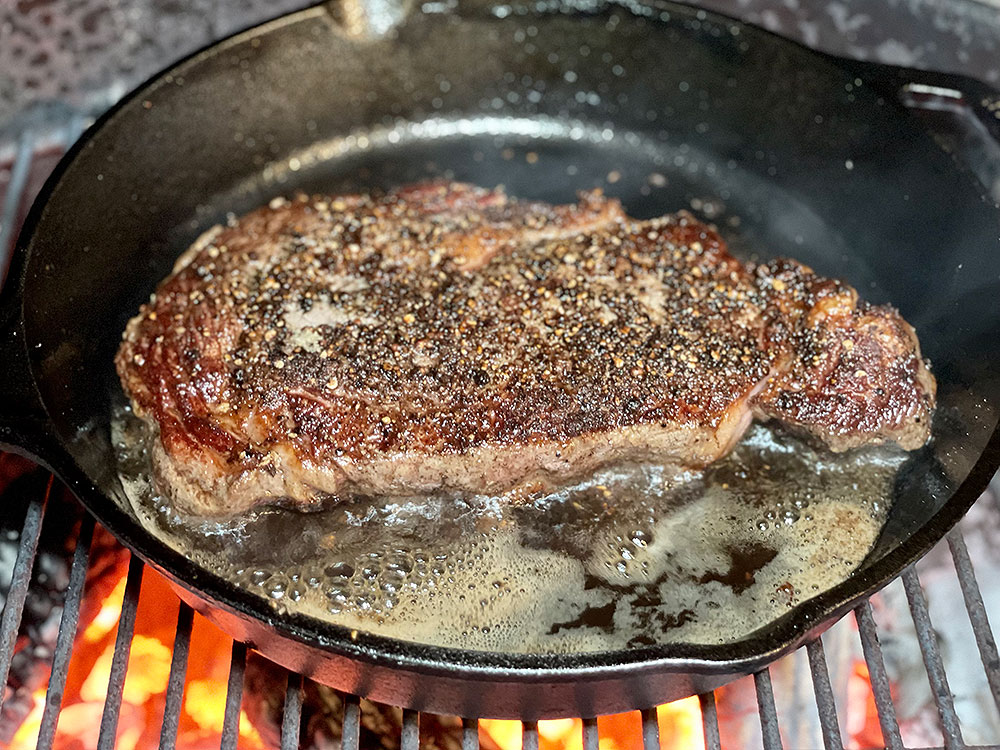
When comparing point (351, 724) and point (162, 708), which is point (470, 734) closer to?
point (351, 724)

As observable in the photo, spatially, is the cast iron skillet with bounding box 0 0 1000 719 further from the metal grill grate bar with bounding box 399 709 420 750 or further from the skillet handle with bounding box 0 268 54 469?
the metal grill grate bar with bounding box 399 709 420 750

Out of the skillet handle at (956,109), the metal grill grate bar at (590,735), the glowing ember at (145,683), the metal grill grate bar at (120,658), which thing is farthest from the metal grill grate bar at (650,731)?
the skillet handle at (956,109)

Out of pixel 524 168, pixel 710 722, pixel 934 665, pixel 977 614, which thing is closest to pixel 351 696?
pixel 710 722

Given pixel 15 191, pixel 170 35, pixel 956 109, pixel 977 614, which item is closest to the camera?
pixel 977 614

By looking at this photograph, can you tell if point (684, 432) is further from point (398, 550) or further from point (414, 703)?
point (414, 703)

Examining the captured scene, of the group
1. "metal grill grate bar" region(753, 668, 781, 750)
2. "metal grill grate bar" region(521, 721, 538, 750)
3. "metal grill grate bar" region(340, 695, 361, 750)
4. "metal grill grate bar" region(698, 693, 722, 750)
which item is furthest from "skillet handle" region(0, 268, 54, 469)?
"metal grill grate bar" region(753, 668, 781, 750)

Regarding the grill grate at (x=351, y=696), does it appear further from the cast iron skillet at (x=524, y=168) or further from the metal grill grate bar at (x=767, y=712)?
the cast iron skillet at (x=524, y=168)
